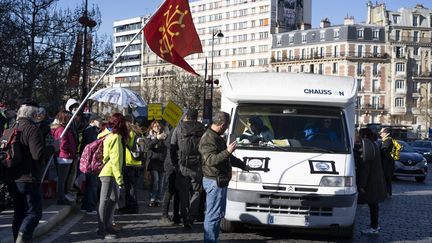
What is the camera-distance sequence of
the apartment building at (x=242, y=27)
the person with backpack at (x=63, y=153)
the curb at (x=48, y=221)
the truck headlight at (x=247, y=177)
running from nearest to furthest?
the curb at (x=48, y=221), the truck headlight at (x=247, y=177), the person with backpack at (x=63, y=153), the apartment building at (x=242, y=27)

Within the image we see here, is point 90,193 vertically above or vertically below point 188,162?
below

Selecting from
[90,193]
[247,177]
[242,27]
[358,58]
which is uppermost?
[242,27]

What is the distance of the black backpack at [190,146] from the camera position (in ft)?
34.0

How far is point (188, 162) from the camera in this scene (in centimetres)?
1038

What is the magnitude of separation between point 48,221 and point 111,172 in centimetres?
154

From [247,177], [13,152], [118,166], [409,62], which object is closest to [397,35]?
[409,62]

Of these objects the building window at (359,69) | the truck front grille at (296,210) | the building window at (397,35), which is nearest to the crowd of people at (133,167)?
the truck front grille at (296,210)

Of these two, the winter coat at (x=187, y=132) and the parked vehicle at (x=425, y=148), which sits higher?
the winter coat at (x=187, y=132)

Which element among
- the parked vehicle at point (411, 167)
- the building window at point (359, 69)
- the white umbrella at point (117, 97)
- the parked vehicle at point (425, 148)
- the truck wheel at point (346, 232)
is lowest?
the parked vehicle at point (425, 148)

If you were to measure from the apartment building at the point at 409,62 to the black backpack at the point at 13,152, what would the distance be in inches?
3887

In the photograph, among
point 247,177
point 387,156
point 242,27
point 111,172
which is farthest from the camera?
point 242,27

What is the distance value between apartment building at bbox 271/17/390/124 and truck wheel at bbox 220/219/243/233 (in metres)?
94.0

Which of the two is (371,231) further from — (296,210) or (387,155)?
(387,155)

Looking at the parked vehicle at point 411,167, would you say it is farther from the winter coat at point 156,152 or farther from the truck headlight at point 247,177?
the truck headlight at point 247,177
